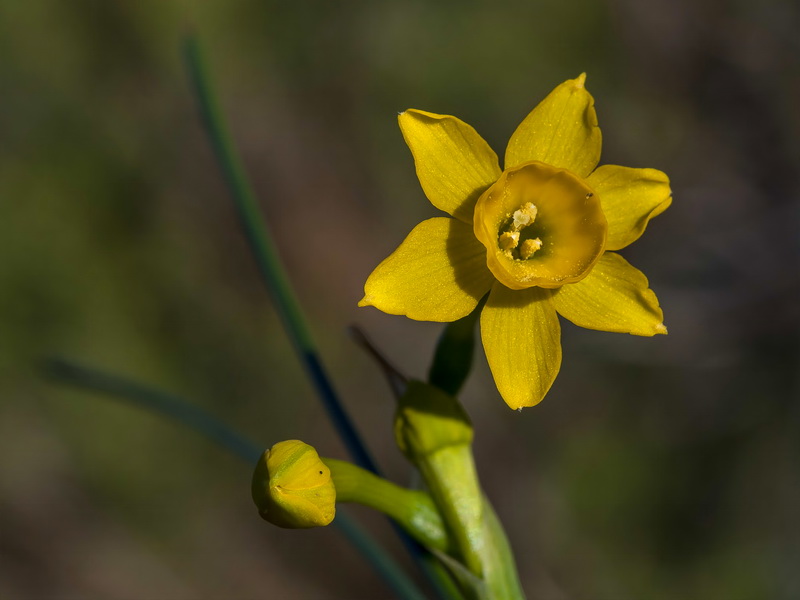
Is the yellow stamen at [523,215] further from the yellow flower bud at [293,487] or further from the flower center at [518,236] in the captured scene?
the yellow flower bud at [293,487]

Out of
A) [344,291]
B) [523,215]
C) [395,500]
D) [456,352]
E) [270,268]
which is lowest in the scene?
[344,291]

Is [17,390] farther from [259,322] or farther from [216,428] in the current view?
[216,428]

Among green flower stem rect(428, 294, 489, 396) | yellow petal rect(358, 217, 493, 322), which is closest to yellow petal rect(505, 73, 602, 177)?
yellow petal rect(358, 217, 493, 322)

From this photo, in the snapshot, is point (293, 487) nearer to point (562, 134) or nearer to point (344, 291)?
point (562, 134)

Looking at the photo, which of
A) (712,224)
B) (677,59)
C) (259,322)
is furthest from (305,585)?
(677,59)

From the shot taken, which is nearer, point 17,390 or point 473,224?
point 473,224

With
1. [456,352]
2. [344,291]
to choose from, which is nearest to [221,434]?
[456,352]
